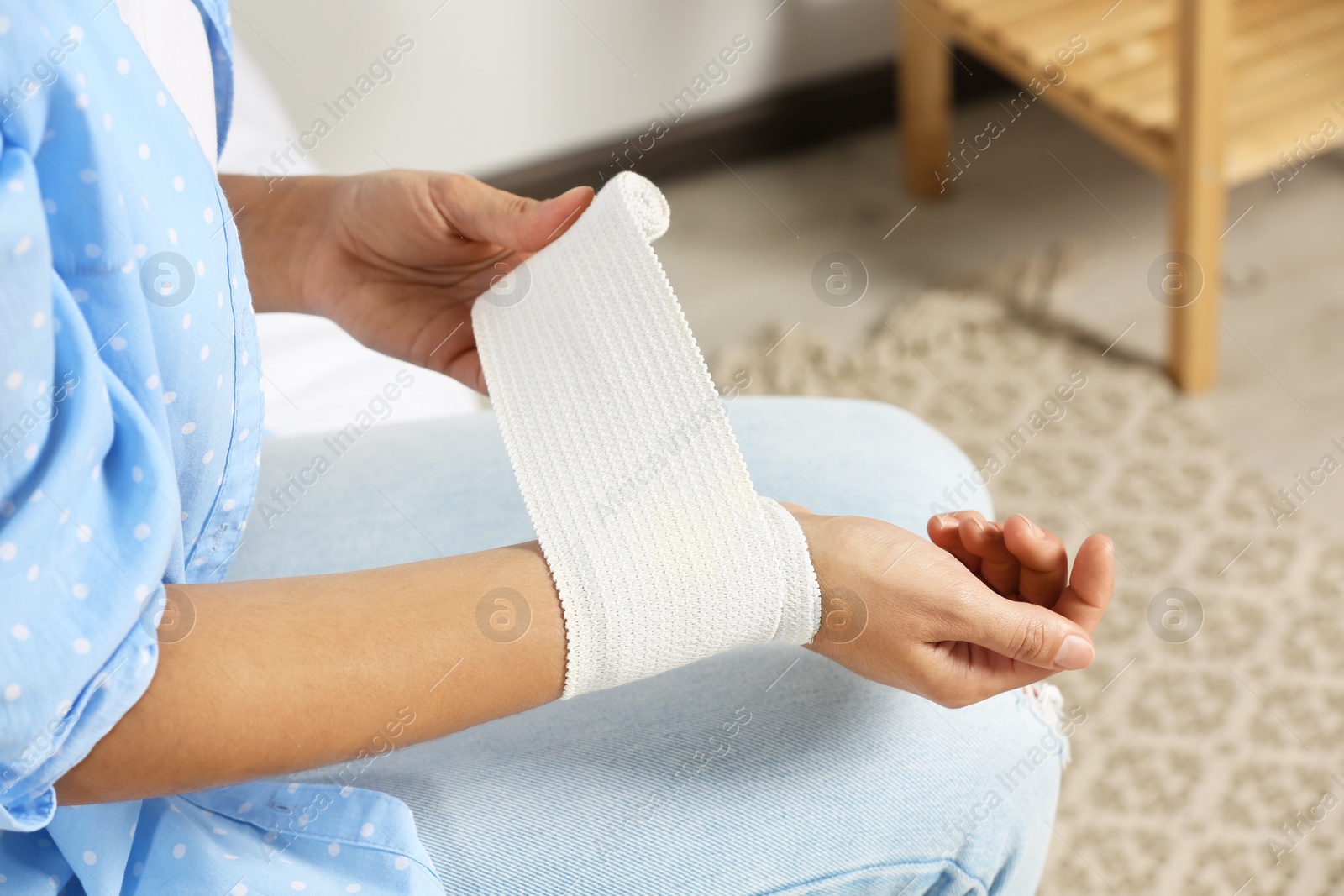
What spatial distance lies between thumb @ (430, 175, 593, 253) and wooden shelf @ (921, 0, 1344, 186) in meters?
0.90

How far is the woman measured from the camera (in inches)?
16.6

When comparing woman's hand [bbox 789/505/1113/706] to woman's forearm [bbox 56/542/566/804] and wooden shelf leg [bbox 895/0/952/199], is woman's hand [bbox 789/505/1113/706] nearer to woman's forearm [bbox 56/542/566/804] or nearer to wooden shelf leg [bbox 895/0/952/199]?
woman's forearm [bbox 56/542/566/804]

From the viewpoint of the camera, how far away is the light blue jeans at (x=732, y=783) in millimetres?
562

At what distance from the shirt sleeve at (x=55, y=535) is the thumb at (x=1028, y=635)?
36 cm

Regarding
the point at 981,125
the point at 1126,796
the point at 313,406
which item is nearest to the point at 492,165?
the point at 981,125

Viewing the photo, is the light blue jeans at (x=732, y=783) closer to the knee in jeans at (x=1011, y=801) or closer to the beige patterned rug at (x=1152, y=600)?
the knee in jeans at (x=1011, y=801)

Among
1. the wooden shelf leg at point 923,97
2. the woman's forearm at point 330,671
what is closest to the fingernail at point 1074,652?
the woman's forearm at point 330,671

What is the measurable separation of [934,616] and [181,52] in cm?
47

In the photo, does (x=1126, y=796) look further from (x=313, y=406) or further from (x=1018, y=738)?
(x=313, y=406)

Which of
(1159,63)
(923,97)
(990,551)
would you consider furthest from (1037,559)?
(923,97)

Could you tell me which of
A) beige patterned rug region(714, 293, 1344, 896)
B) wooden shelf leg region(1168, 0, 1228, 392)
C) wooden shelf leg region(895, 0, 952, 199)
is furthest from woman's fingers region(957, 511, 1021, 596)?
wooden shelf leg region(895, 0, 952, 199)

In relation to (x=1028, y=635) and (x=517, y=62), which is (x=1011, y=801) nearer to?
(x=1028, y=635)

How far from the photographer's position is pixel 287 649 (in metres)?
0.47

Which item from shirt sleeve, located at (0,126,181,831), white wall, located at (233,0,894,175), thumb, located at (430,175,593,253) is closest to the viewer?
shirt sleeve, located at (0,126,181,831)
